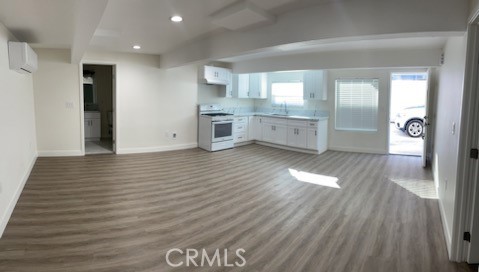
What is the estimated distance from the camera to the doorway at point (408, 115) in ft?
26.3

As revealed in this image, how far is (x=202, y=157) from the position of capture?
6.79 meters

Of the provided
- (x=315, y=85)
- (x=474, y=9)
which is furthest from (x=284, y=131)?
(x=474, y=9)

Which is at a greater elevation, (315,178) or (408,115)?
(408,115)

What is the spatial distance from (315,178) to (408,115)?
695cm

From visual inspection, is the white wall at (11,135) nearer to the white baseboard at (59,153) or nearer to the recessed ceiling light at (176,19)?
the white baseboard at (59,153)

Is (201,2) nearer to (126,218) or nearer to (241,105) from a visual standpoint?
(126,218)

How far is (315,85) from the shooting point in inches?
302

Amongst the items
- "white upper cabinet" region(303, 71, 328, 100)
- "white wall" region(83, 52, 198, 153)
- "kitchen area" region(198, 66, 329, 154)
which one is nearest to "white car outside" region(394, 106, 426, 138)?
"kitchen area" region(198, 66, 329, 154)

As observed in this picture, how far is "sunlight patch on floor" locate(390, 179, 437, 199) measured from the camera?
4348 millimetres

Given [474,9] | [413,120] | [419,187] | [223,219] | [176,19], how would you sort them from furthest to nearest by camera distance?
1. [413,120]
2. [419,187]
3. [176,19]
4. [223,219]
5. [474,9]

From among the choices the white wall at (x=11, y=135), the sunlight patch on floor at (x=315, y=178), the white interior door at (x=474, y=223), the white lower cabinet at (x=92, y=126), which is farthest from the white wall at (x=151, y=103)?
the white interior door at (x=474, y=223)

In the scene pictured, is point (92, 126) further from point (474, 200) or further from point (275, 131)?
point (474, 200)

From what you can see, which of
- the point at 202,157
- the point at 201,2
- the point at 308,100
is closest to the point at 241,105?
the point at 308,100

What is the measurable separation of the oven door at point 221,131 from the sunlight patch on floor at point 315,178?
2.53 m
